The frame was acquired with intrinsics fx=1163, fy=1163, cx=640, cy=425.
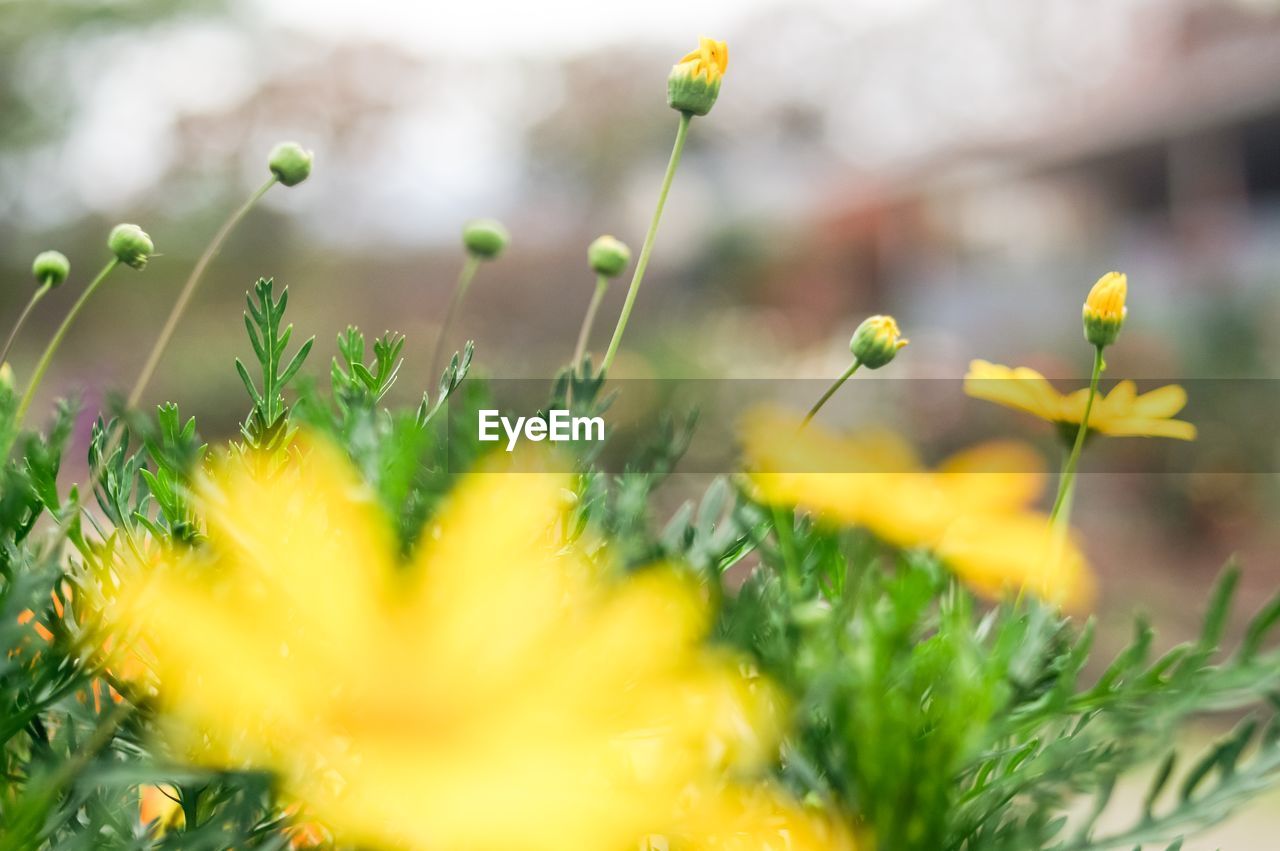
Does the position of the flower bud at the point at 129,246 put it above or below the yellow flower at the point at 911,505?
above

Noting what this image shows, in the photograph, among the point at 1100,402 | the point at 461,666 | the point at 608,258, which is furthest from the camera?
the point at 608,258

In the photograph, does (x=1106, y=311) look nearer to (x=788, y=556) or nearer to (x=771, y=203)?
(x=788, y=556)

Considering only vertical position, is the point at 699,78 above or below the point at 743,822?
above

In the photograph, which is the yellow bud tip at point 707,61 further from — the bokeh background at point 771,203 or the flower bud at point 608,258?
the bokeh background at point 771,203

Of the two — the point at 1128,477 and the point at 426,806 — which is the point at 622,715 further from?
the point at 1128,477

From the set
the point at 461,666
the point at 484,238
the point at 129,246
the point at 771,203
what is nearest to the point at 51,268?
the point at 129,246

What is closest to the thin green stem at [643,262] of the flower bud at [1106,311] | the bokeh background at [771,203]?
the flower bud at [1106,311]

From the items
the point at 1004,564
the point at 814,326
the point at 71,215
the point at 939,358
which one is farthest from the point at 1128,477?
the point at 71,215

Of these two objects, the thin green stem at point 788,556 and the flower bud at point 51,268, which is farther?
the flower bud at point 51,268
